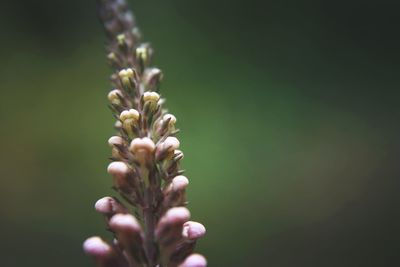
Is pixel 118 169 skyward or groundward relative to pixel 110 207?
skyward

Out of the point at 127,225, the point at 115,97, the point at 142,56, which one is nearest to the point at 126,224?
the point at 127,225

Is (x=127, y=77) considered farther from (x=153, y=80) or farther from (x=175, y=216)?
(x=175, y=216)

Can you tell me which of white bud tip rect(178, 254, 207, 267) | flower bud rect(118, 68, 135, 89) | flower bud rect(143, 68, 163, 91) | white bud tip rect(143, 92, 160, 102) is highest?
flower bud rect(143, 68, 163, 91)

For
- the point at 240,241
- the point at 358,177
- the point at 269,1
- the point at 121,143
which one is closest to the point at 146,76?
the point at 121,143

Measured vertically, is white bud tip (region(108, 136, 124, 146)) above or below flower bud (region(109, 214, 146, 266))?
above

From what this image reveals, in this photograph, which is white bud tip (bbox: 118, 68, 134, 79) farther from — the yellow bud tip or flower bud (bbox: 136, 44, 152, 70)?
flower bud (bbox: 136, 44, 152, 70)

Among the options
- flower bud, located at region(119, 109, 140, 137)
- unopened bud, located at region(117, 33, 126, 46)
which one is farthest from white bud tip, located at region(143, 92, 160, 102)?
unopened bud, located at region(117, 33, 126, 46)

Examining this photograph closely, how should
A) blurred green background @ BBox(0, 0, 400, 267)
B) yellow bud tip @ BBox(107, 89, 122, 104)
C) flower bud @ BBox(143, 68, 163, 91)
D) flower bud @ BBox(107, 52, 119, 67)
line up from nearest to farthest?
yellow bud tip @ BBox(107, 89, 122, 104), flower bud @ BBox(143, 68, 163, 91), flower bud @ BBox(107, 52, 119, 67), blurred green background @ BBox(0, 0, 400, 267)
